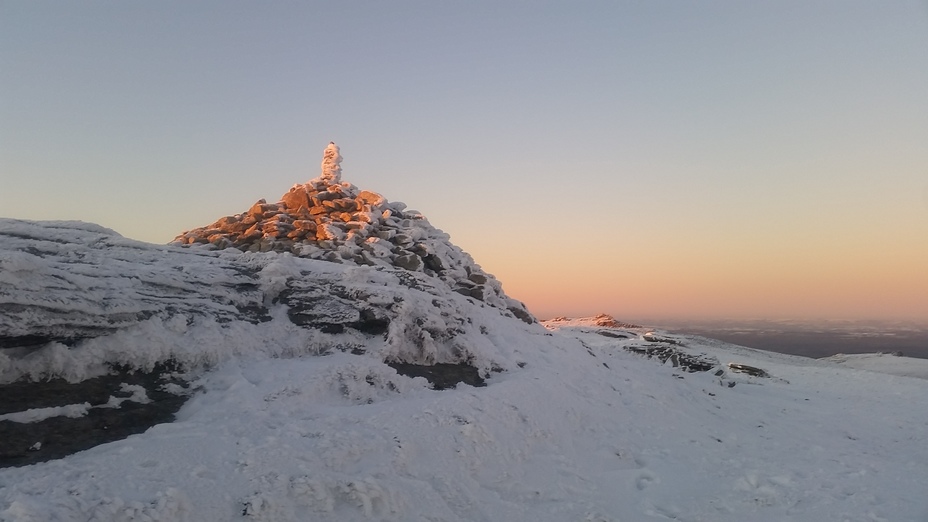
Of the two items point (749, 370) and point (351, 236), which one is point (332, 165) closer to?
point (351, 236)

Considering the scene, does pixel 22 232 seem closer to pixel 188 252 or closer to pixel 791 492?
pixel 188 252

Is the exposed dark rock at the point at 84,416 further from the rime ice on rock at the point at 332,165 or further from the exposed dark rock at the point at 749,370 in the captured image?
the exposed dark rock at the point at 749,370

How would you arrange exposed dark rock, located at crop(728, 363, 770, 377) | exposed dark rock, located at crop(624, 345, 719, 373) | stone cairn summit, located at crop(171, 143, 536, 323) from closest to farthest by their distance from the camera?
stone cairn summit, located at crop(171, 143, 536, 323) → exposed dark rock, located at crop(624, 345, 719, 373) → exposed dark rock, located at crop(728, 363, 770, 377)

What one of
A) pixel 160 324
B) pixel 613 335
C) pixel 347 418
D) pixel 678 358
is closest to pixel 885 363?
pixel 613 335

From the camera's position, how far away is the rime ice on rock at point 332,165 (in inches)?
966

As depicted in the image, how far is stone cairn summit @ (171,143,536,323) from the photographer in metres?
17.2

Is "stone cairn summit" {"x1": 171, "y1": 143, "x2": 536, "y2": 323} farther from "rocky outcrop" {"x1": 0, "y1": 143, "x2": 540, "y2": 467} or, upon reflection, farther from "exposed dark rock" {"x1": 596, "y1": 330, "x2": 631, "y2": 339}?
"exposed dark rock" {"x1": 596, "y1": 330, "x2": 631, "y2": 339}

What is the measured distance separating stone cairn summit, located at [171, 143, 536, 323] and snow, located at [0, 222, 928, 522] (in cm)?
344

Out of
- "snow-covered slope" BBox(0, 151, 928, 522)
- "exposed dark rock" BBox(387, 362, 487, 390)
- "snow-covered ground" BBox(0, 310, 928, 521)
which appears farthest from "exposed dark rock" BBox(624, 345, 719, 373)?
"exposed dark rock" BBox(387, 362, 487, 390)

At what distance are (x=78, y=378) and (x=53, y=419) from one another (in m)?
1.02

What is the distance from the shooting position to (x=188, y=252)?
11422 mm

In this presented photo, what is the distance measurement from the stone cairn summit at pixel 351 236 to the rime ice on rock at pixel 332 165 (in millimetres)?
955

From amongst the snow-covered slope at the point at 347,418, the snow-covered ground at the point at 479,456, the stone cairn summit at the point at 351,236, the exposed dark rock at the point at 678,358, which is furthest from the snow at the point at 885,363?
the stone cairn summit at the point at 351,236

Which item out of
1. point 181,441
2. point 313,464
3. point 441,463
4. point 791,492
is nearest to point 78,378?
point 181,441
